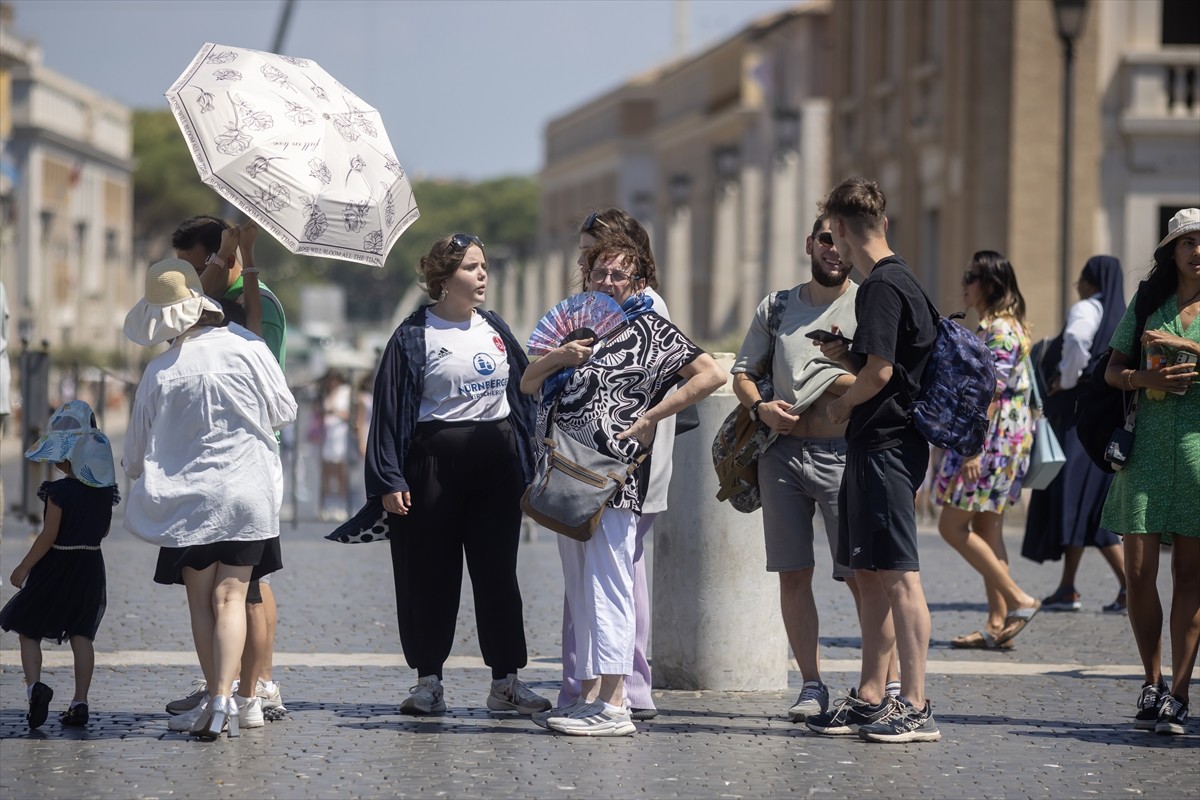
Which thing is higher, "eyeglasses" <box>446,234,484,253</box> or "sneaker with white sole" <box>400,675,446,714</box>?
"eyeglasses" <box>446,234,484,253</box>

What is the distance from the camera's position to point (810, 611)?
809cm

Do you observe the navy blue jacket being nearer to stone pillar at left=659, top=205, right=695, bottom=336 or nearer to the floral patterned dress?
the floral patterned dress

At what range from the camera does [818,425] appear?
26.0 feet

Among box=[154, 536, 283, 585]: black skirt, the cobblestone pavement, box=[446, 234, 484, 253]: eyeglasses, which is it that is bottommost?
the cobblestone pavement

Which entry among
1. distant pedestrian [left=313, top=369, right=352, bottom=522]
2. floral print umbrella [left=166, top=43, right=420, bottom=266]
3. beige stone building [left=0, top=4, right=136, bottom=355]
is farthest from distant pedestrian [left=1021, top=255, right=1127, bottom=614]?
beige stone building [left=0, top=4, right=136, bottom=355]

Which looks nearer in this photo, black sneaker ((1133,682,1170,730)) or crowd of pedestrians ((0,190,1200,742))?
crowd of pedestrians ((0,190,1200,742))

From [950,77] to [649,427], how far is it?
70.4ft

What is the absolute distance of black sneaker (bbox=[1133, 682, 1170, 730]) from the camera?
26.5ft

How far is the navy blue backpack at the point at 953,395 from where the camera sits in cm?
759

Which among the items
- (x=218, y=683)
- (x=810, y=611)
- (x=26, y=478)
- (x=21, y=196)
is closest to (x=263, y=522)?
(x=218, y=683)

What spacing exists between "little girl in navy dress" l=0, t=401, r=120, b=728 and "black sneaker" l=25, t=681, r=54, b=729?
28mm

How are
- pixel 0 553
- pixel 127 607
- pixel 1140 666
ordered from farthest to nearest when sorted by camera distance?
pixel 0 553 < pixel 127 607 < pixel 1140 666

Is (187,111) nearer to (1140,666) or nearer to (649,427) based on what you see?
(649,427)

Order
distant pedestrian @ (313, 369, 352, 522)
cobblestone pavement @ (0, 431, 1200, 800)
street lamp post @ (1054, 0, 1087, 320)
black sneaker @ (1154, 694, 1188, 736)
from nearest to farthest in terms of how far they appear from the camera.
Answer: cobblestone pavement @ (0, 431, 1200, 800)
black sneaker @ (1154, 694, 1188, 736)
street lamp post @ (1054, 0, 1087, 320)
distant pedestrian @ (313, 369, 352, 522)
